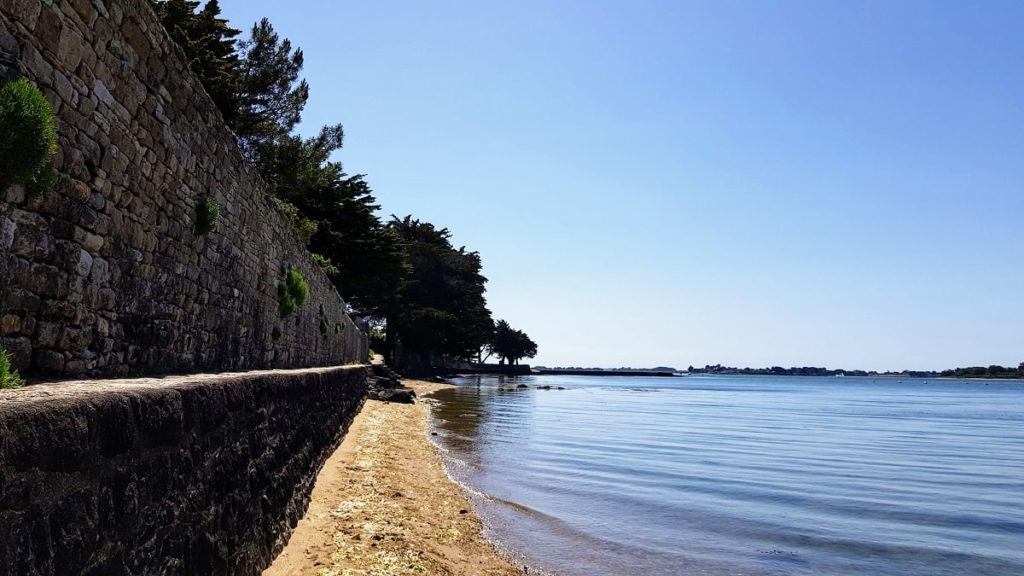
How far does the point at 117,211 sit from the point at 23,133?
1287 mm

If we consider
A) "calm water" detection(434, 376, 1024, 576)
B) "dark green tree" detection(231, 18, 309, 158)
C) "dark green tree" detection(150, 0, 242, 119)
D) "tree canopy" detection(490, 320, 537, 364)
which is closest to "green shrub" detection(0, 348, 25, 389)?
"calm water" detection(434, 376, 1024, 576)

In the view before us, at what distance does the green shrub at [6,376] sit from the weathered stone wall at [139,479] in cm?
21

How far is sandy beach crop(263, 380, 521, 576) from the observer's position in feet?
19.3

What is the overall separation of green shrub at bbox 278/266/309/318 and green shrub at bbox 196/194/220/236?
12.6ft

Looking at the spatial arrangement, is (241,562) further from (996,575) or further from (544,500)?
(996,575)

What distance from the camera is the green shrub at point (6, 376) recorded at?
10.1 feet

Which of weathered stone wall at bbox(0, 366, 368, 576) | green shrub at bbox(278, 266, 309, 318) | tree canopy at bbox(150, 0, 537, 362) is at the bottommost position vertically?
weathered stone wall at bbox(0, 366, 368, 576)

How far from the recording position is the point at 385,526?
7.16 m

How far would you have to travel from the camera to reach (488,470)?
13.0 m

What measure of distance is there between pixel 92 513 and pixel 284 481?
3964 mm

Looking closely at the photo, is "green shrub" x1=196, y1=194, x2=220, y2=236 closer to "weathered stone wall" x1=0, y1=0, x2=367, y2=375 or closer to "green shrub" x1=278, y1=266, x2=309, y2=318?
"weathered stone wall" x1=0, y1=0, x2=367, y2=375

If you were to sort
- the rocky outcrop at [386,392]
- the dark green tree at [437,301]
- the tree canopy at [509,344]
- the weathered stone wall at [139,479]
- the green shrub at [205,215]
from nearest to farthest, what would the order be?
the weathered stone wall at [139,479] → the green shrub at [205,215] → the rocky outcrop at [386,392] → the dark green tree at [437,301] → the tree canopy at [509,344]

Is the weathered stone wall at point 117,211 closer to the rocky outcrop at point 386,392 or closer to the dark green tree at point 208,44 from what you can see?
the dark green tree at point 208,44

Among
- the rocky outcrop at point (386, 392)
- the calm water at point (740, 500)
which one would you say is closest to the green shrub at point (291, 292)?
the calm water at point (740, 500)
